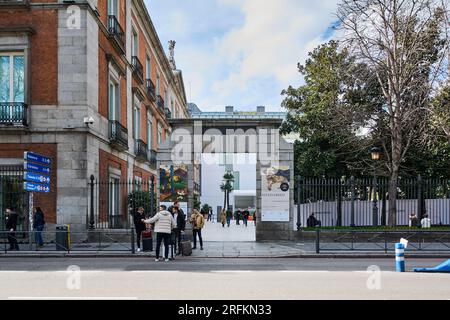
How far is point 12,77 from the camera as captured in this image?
19.1m

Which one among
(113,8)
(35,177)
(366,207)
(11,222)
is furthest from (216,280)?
(113,8)

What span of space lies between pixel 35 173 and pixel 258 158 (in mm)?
8293

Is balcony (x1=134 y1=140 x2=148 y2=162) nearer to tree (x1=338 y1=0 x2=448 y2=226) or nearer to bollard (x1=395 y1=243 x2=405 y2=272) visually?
tree (x1=338 y1=0 x2=448 y2=226)

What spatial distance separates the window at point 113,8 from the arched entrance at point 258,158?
8.06 m

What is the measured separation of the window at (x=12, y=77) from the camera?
19.0 m

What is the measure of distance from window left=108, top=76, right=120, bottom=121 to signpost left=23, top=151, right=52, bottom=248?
709 cm

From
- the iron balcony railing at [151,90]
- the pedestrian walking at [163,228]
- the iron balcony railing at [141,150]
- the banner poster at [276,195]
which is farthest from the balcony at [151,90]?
the pedestrian walking at [163,228]

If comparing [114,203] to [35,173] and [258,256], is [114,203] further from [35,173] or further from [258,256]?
[258,256]

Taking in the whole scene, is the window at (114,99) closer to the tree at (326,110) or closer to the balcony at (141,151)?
the balcony at (141,151)

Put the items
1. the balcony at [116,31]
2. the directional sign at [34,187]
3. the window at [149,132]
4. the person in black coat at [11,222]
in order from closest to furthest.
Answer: the directional sign at [34,187], the person in black coat at [11,222], the balcony at [116,31], the window at [149,132]

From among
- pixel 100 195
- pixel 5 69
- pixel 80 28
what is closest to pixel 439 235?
pixel 100 195

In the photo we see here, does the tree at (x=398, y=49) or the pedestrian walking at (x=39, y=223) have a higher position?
the tree at (x=398, y=49)

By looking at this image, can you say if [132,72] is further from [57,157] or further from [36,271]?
[36,271]
